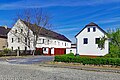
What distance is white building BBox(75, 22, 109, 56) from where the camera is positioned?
41.3 m

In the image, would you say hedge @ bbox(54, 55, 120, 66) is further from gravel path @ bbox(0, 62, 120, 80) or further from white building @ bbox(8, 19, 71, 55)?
white building @ bbox(8, 19, 71, 55)

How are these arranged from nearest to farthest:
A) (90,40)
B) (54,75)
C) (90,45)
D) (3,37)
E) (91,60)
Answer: (54,75)
(91,60)
(90,45)
(90,40)
(3,37)

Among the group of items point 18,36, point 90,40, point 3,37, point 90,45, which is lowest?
point 90,45

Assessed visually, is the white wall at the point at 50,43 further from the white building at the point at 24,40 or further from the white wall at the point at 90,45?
the white wall at the point at 90,45

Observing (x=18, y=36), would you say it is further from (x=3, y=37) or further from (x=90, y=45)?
(x=90, y=45)

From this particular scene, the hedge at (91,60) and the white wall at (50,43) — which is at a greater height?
the white wall at (50,43)

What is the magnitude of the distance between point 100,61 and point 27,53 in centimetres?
3002

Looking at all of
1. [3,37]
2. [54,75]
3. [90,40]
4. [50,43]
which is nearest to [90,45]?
[90,40]

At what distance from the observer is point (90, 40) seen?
41.9 m

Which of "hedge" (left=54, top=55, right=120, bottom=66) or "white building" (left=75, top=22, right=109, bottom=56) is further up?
"white building" (left=75, top=22, right=109, bottom=56)

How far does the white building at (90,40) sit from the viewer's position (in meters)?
41.3

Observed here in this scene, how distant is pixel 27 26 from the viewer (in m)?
53.5

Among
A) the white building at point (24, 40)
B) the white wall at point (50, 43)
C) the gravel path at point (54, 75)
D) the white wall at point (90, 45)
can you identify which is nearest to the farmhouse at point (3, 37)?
the white building at point (24, 40)

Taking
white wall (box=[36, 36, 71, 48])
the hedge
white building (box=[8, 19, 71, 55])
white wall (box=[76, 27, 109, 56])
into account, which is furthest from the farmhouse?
the hedge
